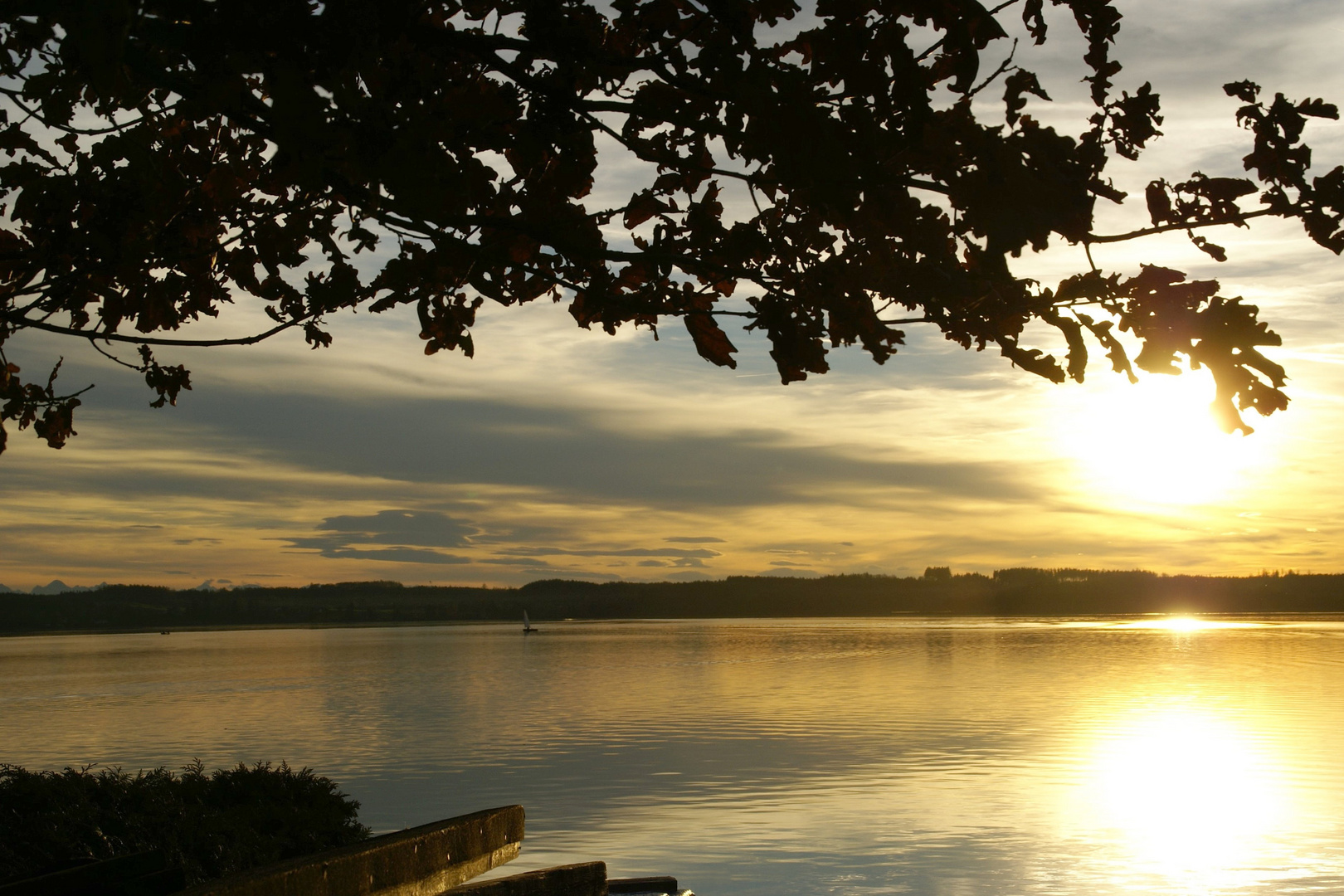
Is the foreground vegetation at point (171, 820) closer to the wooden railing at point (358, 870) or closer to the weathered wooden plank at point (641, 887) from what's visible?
the weathered wooden plank at point (641, 887)

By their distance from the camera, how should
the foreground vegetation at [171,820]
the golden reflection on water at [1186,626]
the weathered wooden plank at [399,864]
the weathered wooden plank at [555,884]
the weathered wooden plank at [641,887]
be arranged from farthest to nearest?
the golden reflection on water at [1186,626]
the foreground vegetation at [171,820]
the weathered wooden plank at [641,887]
the weathered wooden plank at [555,884]
the weathered wooden plank at [399,864]

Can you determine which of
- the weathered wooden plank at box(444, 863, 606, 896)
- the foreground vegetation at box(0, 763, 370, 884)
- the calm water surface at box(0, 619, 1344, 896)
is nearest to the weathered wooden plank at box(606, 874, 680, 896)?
the foreground vegetation at box(0, 763, 370, 884)

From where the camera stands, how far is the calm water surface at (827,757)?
15.4 m

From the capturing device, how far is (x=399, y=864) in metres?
3.51

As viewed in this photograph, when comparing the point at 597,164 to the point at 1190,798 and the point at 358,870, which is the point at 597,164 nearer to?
the point at 358,870

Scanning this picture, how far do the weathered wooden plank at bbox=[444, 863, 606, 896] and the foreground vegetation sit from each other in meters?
4.86

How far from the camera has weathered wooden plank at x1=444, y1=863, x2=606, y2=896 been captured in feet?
15.6

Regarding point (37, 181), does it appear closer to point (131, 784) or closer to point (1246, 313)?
point (131, 784)

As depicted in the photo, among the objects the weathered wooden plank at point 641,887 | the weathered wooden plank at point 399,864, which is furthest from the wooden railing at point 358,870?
the weathered wooden plank at point 641,887

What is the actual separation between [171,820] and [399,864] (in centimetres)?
758

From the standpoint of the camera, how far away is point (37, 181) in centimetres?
696

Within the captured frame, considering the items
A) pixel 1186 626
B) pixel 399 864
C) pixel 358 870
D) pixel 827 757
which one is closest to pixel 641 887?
pixel 399 864

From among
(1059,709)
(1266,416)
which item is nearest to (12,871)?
(1266,416)

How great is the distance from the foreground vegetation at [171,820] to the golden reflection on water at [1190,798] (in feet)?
33.8
